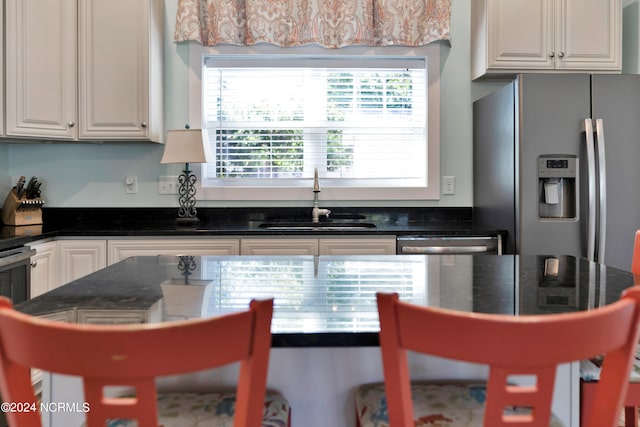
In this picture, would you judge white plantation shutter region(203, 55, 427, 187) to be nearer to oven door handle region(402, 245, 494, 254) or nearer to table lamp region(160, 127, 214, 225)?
table lamp region(160, 127, 214, 225)

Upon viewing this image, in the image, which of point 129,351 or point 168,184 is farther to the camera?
point 168,184

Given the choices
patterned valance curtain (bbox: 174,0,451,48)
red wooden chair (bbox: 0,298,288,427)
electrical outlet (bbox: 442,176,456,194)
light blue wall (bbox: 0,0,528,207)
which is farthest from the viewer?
electrical outlet (bbox: 442,176,456,194)

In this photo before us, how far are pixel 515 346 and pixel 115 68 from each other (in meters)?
3.09

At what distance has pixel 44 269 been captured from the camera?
2816 mm

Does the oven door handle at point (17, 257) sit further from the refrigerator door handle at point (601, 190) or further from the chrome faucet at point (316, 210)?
the refrigerator door handle at point (601, 190)

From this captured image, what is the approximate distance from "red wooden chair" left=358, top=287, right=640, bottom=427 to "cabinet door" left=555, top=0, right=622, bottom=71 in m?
2.92

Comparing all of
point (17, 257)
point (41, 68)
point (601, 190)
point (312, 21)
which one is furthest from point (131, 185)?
point (601, 190)

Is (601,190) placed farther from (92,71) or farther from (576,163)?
(92,71)

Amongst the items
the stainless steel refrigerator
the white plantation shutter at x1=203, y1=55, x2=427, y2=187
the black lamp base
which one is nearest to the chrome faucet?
the white plantation shutter at x1=203, y1=55, x2=427, y2=187

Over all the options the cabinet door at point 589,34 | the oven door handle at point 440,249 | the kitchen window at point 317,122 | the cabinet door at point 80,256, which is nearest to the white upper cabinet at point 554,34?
the cabinet door at point 589,34

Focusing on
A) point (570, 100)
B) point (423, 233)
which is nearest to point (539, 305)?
point (423, 233)

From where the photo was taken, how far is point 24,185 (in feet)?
11.3

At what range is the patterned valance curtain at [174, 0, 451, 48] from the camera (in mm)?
3354

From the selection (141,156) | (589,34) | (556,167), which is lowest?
(556,167)
